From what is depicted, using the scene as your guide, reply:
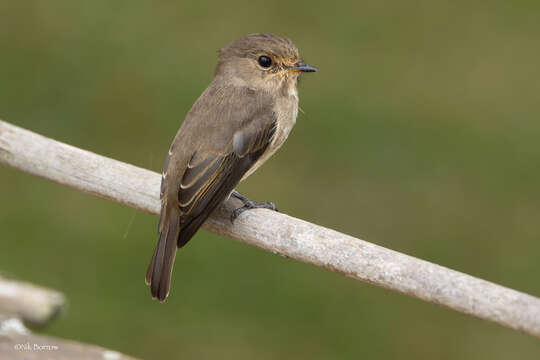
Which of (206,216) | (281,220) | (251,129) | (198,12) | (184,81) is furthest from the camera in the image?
(198,12)

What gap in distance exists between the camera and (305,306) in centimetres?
618

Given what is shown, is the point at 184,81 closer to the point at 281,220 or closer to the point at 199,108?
the point at 199,108

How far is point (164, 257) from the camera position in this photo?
3.76m

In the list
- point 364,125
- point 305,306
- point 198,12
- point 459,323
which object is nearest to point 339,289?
point 305,306

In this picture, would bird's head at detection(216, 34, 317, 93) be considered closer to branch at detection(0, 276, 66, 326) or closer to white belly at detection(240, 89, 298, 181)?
white belly at detection(240, 89, 298, 181)

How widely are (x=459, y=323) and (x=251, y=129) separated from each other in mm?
2859

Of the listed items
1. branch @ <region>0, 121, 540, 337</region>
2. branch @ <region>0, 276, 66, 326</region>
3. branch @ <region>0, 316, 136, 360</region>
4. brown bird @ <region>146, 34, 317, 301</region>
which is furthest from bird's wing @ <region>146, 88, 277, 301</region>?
branch @ <region>0, 276, 66, 326</region>

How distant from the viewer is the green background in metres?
6.12

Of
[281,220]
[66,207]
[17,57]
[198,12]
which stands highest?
[281,220]

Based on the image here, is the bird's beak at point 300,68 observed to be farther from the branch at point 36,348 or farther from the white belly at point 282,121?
the branch at point 36,348

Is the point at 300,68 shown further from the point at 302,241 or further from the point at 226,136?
the point at 302,241

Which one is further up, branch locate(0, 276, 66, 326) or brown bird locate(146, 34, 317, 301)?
brown bird locate(146, 34, 317, 301)

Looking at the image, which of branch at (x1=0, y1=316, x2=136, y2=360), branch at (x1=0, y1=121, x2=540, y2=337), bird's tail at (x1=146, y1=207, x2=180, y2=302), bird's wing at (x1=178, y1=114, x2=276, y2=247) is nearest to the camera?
branch at (x1=0, y1=121, x2=540, y2=337)

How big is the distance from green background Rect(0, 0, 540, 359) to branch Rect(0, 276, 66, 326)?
6.48 feet
